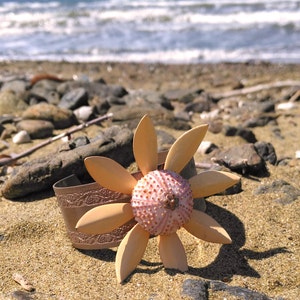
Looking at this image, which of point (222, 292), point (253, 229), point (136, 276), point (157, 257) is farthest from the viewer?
point (253, 229)

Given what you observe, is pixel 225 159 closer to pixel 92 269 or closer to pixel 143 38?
pixel 92 269

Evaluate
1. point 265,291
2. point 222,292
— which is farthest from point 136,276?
point 265,291

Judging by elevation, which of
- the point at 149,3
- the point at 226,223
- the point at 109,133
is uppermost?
the point at 109,133

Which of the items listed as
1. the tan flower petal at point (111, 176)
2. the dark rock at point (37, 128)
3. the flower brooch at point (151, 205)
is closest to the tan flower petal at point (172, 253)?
the flower brooch at point (151, 205)

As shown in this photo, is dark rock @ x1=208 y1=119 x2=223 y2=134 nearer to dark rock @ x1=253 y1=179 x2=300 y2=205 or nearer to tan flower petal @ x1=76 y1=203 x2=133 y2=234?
dark rock @ x1=253 y1=179 x2=300 y2=205

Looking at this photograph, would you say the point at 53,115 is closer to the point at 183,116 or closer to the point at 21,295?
the point at 183,116

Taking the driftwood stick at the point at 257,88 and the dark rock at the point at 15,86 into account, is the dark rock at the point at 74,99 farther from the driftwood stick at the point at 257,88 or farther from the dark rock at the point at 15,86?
the driftwood stick at the point at 257,88

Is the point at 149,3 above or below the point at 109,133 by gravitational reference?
below

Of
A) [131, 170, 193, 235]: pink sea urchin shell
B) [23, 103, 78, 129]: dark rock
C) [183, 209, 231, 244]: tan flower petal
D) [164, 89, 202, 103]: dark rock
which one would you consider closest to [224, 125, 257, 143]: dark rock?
[23, 103, 78, 129]: dark rock
